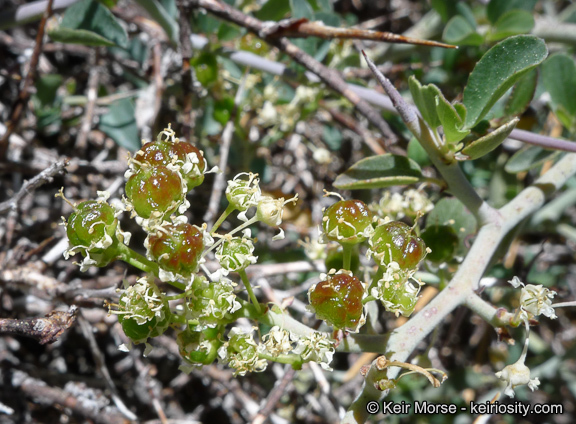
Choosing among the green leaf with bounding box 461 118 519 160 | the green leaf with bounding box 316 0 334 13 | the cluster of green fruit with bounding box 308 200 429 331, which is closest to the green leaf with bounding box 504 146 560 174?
the green leaf with bounding box 461 118 519 160

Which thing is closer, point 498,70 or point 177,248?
point 177,248

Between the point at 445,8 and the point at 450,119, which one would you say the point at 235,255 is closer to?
the point at 450,119

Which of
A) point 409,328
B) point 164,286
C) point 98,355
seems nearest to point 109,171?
point 164,286

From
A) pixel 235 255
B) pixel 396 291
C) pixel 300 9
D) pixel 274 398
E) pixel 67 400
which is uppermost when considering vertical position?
pixel 300 9

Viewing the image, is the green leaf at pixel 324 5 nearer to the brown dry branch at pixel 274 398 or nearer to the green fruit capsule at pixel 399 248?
the green fruit capsule at pixel 399 248

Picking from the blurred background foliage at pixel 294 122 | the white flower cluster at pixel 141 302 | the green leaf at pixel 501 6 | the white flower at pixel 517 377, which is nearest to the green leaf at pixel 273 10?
the blurred background foliage at pixel 294 122

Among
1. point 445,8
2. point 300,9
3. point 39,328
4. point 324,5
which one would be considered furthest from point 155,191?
point 445,8

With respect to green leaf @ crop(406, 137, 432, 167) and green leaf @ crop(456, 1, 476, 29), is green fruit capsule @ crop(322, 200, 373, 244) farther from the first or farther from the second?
green leaf @ crop(456, 1, 476, 29)
